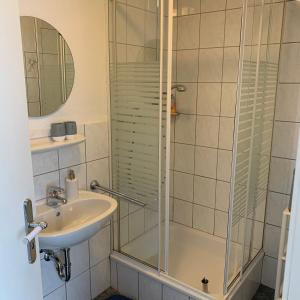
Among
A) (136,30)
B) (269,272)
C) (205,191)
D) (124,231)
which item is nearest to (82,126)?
(136,30)

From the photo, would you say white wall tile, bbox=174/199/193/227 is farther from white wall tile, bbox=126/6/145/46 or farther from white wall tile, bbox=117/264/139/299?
white wall tile, bbox=126/6/145/46

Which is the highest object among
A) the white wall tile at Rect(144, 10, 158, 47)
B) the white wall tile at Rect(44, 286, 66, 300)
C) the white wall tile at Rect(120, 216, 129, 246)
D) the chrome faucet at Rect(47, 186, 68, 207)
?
the white wall tile at Rect(144, 10, 158, 47)

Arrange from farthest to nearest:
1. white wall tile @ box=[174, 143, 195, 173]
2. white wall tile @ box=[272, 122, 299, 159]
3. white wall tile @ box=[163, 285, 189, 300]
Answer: white wall tile @ box=[174, 143, 195, 173], white wall tile @ box=[272, 122, 299, 159], white wall tile @ box=[163, 285, 189, 300]

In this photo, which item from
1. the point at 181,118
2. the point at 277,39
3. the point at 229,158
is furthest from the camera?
the point at 181,118

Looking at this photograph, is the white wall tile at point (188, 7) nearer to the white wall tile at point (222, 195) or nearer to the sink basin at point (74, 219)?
the white wall tile at point (222, 195)

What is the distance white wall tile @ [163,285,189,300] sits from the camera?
1.89 meters

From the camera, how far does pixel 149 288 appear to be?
2.04 meters

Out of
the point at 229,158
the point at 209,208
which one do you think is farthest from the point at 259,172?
the point at 209,208

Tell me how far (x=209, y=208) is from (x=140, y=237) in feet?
2.56

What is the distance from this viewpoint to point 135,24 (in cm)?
191

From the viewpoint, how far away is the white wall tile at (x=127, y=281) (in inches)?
83.8

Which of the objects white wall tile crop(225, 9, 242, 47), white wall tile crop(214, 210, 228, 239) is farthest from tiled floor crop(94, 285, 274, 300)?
white wall tile crop(225, 9, 242, 47)

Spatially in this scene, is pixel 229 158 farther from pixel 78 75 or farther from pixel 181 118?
pixel 78 75

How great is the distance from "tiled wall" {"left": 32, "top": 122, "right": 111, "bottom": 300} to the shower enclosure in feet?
0.36
